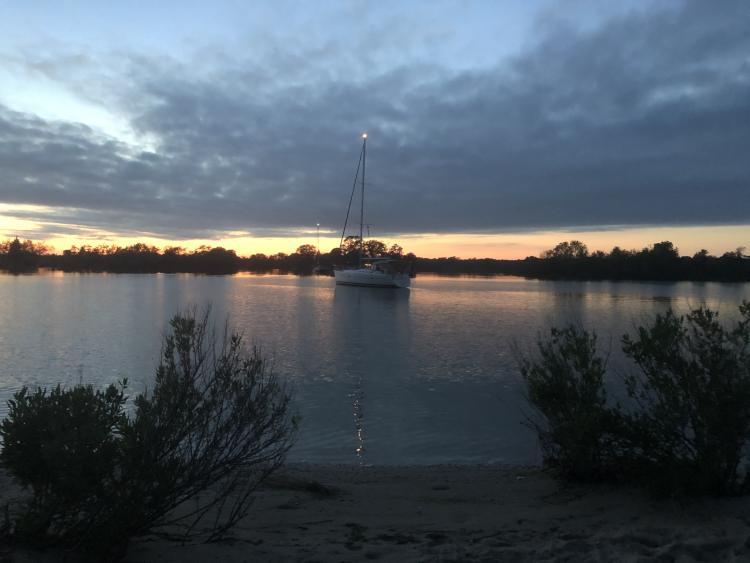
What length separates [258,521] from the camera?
5770 mm

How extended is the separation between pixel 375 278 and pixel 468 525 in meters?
64.8

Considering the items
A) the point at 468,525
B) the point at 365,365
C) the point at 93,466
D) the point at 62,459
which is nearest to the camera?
the point at 62,459

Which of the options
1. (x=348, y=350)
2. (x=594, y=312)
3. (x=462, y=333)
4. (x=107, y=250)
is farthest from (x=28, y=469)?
(x=107, y=250)

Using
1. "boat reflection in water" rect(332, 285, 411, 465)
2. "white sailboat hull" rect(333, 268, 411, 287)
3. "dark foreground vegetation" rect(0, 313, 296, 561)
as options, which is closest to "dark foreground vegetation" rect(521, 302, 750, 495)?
"boat reflection in water" rect(332, 285, 411, 465)

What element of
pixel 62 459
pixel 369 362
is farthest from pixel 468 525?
pixel 369 362

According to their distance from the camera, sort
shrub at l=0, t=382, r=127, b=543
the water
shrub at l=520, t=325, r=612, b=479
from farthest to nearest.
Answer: the water < shrub at l=520, t=325, r=612, b=479 < shrub at l=0, t=382, r=127, b=543

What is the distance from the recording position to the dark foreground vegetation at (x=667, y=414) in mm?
5633

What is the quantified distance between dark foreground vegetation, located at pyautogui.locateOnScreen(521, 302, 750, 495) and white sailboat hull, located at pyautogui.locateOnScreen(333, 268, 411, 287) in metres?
62.0

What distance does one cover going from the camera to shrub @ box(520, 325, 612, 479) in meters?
6.42

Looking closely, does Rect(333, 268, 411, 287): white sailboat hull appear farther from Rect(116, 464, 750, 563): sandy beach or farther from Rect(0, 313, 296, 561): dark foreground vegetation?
Rect(0, 313, 296, 561): dark foreground vegetation

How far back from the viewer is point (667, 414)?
19.2ft

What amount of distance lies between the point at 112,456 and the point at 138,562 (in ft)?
2.95

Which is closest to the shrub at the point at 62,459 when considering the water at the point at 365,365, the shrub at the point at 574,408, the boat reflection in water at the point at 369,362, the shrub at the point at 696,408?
the water at the point at 365,365

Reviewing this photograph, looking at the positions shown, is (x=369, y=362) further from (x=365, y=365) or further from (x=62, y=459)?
(x=62, y=459)
